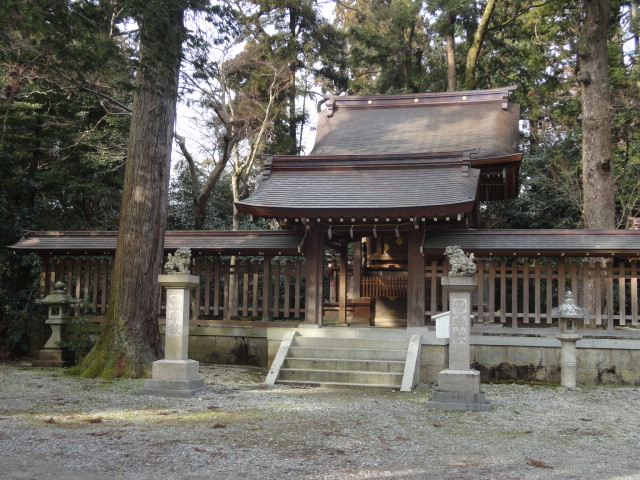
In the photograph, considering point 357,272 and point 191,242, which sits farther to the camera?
point 357,272

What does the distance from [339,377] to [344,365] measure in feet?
→ 1.18

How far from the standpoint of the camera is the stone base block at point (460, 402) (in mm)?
7781

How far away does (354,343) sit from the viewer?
1097 centimetres

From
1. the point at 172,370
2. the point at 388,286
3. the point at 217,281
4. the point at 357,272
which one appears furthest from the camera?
the point at 357,272

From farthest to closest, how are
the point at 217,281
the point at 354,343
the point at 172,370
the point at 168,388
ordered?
the point at 217,281
the point at 354,343
the point at 172,370
the point at 168,388

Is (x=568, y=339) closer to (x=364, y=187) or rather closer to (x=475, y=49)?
(x=364, y=187)

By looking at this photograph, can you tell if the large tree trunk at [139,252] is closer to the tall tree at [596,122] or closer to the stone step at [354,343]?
the stone step at [354,343]

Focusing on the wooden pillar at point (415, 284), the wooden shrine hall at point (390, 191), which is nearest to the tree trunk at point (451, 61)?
the wooden shrine hall at point (390, 191)

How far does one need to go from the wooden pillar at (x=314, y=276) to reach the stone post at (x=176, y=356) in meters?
2.89

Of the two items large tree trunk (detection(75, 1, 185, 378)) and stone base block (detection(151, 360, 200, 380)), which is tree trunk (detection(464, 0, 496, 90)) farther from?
stone base block (detection(151, 360, 200, 380))

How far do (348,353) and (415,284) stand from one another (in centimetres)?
186

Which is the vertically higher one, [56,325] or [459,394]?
[56,325]

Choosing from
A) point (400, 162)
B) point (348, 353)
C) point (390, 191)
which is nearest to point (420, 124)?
point (400, 162)

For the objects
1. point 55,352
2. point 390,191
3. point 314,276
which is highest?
point 390,191
